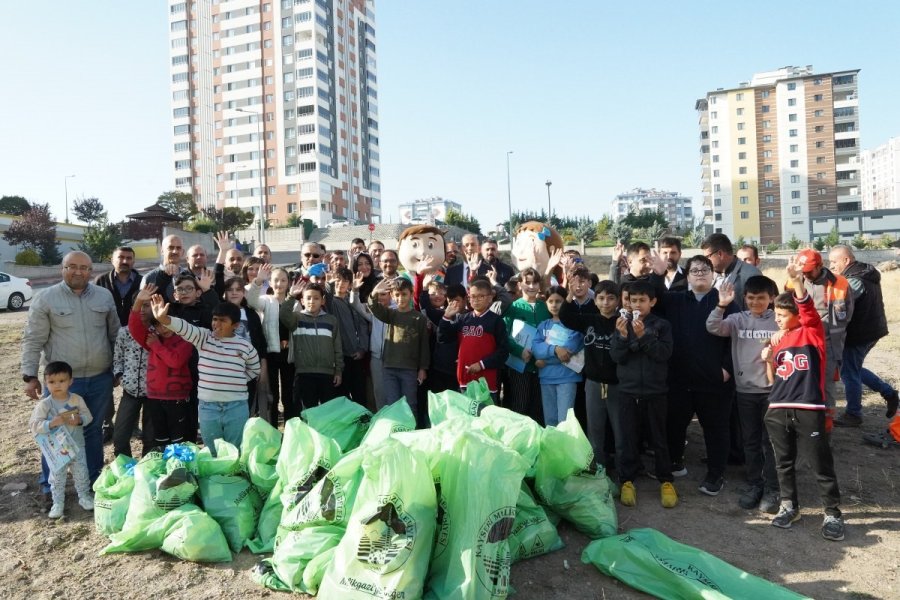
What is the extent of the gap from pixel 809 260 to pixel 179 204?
44298 mm

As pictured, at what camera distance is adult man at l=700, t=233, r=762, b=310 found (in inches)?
181

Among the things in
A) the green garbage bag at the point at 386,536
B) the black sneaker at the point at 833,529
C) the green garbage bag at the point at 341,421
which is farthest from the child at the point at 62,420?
the black sneaker at the point at 833,529

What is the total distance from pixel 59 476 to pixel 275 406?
174cm

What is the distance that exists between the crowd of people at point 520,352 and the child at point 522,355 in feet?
0.05

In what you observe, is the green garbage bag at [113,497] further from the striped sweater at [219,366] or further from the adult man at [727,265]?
the adult man at [727,265]

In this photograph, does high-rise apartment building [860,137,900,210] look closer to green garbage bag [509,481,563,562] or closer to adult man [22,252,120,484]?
green garbage bag [509,481,563,562]

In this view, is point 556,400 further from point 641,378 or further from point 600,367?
point 641,378

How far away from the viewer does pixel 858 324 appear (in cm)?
527

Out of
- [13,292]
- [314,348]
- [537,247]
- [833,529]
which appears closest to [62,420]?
[314,348]

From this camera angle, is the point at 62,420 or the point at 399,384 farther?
the point at 399,384

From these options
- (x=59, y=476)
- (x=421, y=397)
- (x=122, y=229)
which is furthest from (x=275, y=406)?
(x=122, y=229)

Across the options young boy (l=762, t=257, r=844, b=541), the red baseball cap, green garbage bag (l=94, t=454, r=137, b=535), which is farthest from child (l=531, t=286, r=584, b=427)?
green garbage bag (l=94, t=454, r=137, b=535)

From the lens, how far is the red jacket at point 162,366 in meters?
4.22

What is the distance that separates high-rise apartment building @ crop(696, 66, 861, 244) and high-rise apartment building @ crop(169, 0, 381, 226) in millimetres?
39308
